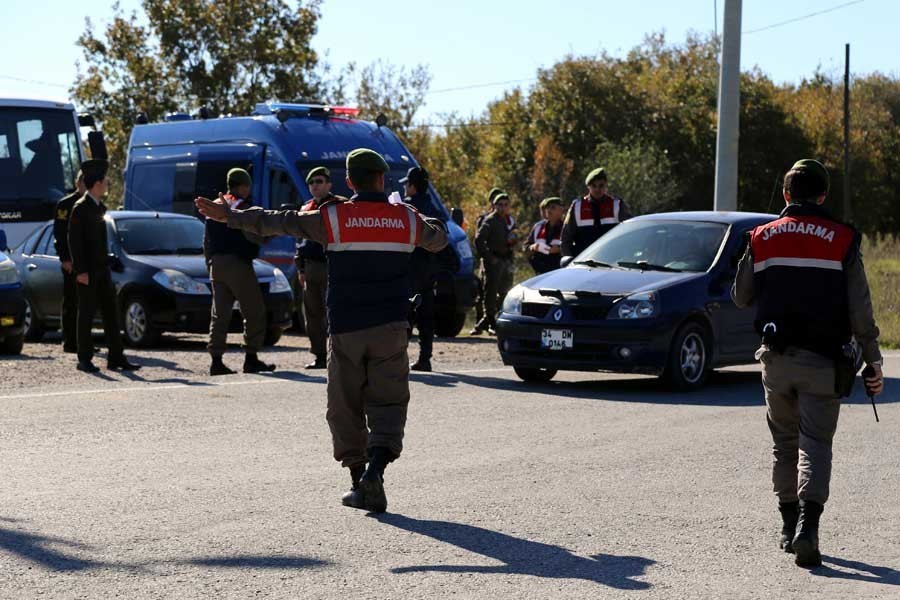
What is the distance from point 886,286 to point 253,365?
68.2ft

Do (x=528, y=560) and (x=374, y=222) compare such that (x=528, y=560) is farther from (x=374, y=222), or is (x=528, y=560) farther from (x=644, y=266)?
(x=644, y=266)

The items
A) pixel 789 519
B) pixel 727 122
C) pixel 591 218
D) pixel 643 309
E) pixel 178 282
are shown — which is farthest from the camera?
pixel 727 122

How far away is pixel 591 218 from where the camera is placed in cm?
1619

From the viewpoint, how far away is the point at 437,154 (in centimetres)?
6412

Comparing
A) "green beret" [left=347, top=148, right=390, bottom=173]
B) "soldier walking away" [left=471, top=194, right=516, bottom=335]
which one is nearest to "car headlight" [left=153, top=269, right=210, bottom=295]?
"soldier walking away" [left=471, top=194, right=516, bottom=335]

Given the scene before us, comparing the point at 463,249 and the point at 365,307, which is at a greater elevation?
the point at 463,249

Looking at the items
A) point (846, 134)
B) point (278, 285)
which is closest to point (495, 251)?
point (278, 285)

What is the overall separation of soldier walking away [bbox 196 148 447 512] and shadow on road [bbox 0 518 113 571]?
1575mm

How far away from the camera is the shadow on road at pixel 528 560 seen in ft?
21.2

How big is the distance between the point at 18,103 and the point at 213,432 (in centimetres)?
1391

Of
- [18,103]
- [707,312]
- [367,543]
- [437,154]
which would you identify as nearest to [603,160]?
[437,154]

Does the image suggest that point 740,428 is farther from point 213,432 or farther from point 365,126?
point 365,126

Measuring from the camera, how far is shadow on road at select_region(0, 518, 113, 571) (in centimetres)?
646

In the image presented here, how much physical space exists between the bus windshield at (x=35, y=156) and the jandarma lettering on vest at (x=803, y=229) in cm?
1729
